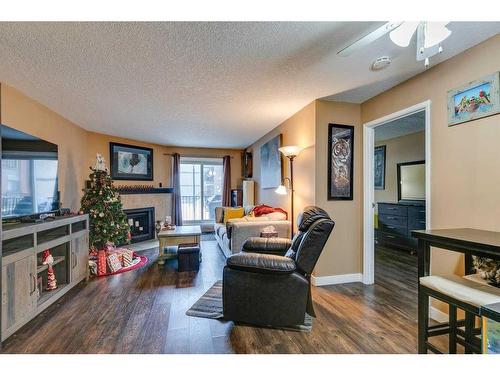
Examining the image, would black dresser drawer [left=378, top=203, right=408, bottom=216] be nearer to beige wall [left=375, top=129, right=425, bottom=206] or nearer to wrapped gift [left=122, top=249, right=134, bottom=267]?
beige wall [left=375, top=129, right=425, bottom=206]

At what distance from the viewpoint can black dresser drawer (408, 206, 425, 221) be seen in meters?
3.95

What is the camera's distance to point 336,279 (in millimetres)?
2865

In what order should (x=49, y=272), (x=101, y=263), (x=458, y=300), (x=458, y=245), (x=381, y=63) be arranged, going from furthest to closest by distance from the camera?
(x=101, y=263), (x=49, y=272), (x=381, y=63), (x=458, y=245), (x=458, y=300)

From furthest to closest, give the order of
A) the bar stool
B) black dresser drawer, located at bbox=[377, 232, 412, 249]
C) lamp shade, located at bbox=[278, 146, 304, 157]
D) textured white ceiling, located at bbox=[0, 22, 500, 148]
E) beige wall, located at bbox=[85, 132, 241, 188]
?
A: beige wall, located at bbox=[85, 132, 241, 188] < black dresser drawer, located at bbox=[377, 232, 412, 249] < lamp shade, located at bbox=[278, 146, 304, 157] < textured white ceiling, located at bbox=[0, 22, 500, 148] < the bar stool

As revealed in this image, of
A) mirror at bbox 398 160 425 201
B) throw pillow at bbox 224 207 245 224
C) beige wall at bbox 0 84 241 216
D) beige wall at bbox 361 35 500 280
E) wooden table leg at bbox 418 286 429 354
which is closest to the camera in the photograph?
wooden table leg at bbox 418 286 429 354

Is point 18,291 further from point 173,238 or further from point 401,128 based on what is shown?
point 401,128

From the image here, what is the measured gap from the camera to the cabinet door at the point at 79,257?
2729 millimetres

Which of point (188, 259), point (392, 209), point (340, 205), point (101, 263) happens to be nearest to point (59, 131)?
point (101, 263)

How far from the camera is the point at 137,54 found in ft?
5.97

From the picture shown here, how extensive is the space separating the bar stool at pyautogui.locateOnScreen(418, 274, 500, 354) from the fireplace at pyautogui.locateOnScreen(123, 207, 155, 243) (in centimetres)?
483

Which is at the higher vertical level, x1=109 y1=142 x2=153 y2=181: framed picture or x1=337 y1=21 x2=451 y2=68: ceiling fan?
x1=337 y1=21 x2=451 y2=68: ceiling fan

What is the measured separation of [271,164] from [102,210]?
9.16ft

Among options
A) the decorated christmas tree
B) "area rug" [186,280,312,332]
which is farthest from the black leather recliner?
the decorated christmas tree
